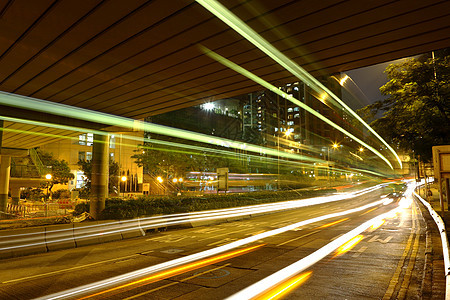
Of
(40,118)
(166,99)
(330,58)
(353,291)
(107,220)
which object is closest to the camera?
(353,291)

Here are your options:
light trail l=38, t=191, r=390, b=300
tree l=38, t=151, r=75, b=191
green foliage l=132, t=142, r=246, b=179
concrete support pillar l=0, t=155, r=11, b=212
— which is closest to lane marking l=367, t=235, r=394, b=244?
light trail l=38, t=191, r=390, b=300

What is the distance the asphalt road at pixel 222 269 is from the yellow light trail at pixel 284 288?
2 centimetres

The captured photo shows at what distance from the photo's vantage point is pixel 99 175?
16.2 m

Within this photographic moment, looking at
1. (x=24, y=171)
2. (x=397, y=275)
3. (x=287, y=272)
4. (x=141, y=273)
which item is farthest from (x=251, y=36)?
(x=24, y=171)

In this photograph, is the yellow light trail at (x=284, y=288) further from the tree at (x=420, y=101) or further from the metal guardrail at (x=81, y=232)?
the tree at (x=420, y=101)

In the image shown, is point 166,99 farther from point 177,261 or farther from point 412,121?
point 412,121

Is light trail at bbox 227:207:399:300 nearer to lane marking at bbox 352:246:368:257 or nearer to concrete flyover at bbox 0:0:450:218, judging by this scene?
lane marking at bbox 352:246:368:257

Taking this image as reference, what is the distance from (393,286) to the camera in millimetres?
6602

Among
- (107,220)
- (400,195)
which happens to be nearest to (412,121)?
(107,220)

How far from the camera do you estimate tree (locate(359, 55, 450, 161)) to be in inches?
625

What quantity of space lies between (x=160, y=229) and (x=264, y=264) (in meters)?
10.0

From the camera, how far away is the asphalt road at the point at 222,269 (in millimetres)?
6367

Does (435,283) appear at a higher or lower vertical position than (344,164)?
lower

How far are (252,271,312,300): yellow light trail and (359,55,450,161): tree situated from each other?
1333 centimetres
